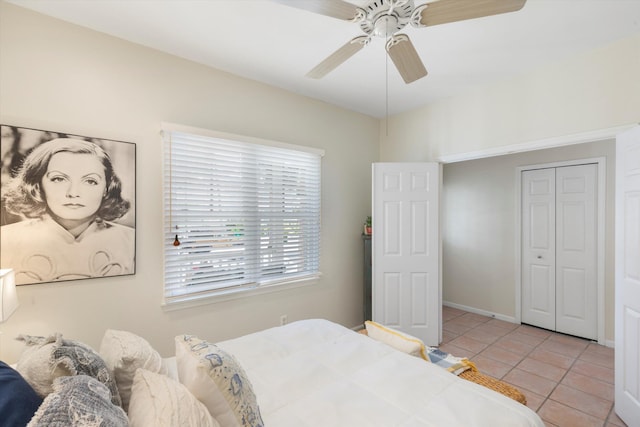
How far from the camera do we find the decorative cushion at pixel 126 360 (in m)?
1.23

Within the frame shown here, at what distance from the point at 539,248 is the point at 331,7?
415cm

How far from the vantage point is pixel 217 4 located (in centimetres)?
192

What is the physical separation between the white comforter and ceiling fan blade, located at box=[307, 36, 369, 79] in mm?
1761

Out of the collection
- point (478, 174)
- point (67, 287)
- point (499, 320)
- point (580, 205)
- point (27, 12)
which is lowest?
point (499, 320)

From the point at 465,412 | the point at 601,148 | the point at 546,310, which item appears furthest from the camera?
the point at 546,310

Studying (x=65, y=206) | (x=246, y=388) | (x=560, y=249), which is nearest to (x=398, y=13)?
(x=246, y=388)

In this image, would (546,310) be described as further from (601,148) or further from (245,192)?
(245,192)

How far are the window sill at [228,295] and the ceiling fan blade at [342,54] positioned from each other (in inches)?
79.0

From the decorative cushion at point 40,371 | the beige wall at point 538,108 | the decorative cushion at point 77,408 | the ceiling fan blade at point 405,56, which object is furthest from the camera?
the beige wall at point 538,108

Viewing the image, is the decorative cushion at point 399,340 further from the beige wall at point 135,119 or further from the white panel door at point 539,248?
the white panel door at point 539,248

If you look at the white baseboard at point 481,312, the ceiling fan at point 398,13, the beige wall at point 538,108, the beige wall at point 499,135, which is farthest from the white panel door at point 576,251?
the ceiling fan at point 398,13

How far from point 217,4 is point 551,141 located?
2.88m

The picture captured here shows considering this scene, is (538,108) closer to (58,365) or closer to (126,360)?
(126,360)

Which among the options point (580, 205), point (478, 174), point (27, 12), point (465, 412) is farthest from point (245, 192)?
point (580, 205)
